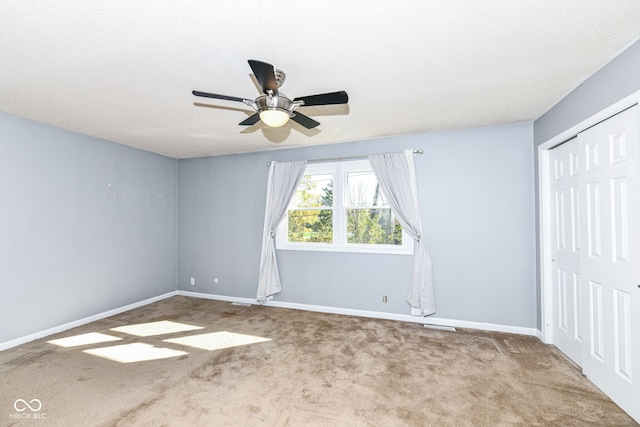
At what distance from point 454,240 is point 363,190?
56.7 inches

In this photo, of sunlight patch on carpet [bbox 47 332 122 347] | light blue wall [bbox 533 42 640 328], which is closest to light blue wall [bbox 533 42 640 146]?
light blue wall [bbox 533 42 640 328]

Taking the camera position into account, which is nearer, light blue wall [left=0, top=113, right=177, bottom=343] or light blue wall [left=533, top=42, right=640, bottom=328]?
light blue wall [left=533, top=42, right=640, bottom=328]

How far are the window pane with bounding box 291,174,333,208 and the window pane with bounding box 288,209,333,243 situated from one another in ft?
0.38

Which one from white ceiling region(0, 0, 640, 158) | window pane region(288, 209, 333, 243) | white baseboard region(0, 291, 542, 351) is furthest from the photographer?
window pane region(288, 209, 333, 243)

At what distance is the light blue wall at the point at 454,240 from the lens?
3.53 m

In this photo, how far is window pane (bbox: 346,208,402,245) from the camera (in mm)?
4090

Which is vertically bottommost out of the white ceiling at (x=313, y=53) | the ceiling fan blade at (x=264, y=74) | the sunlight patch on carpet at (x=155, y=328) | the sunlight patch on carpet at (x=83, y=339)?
the sunlight patch on carpet at (x=155, y=328)

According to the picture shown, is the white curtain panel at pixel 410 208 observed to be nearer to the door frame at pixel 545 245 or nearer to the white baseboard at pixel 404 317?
the white baseboard at pixel 404 317

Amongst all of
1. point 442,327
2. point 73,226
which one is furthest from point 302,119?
point 73,226

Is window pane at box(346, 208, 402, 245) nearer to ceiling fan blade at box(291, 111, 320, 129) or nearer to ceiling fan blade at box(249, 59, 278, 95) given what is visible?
ceiling fan blade at box(291, 111, 320, 129)

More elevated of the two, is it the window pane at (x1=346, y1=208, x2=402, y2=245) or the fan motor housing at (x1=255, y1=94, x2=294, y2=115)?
the fan motor housing at (x1=255, y1=94, x2=294, y2=115)

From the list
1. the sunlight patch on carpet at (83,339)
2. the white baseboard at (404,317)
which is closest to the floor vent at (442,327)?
the white baseboard at (404,317)

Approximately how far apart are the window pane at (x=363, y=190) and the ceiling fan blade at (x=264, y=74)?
8.28 ft

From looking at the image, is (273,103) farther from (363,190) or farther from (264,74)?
(363,190)
